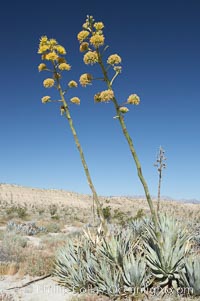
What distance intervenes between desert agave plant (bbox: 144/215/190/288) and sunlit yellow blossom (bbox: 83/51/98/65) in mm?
2783

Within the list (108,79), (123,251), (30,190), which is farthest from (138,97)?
(30,190)

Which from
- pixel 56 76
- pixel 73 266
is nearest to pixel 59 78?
pixel 56 76

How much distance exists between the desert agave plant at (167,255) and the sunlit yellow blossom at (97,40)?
3.02 metres

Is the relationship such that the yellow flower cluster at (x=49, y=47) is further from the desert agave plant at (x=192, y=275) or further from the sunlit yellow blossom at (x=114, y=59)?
the desert agave plant at (x=192, y=275)

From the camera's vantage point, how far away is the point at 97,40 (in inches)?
210

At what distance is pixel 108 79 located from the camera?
530 cm

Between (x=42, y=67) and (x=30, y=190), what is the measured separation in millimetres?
58801

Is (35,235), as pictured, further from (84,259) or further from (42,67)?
(42,67)

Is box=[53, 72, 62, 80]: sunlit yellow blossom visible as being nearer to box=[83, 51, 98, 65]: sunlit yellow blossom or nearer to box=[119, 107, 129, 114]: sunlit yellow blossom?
box=[83, 51, 98, 65]: sunlit yellow blossom

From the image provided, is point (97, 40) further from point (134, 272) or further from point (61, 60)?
point (134, 272)

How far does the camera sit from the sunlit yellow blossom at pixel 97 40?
5.33 m

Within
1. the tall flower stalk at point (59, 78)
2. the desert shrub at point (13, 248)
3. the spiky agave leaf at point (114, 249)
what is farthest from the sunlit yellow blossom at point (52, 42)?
the desert shrub at point (13, 248)

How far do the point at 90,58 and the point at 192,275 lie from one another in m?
3.56

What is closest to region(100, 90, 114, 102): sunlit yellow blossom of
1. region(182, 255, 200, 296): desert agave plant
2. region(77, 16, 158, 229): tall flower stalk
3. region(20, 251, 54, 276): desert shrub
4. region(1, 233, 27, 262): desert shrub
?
region(77, 16, 158, 229): tall flower stalk
